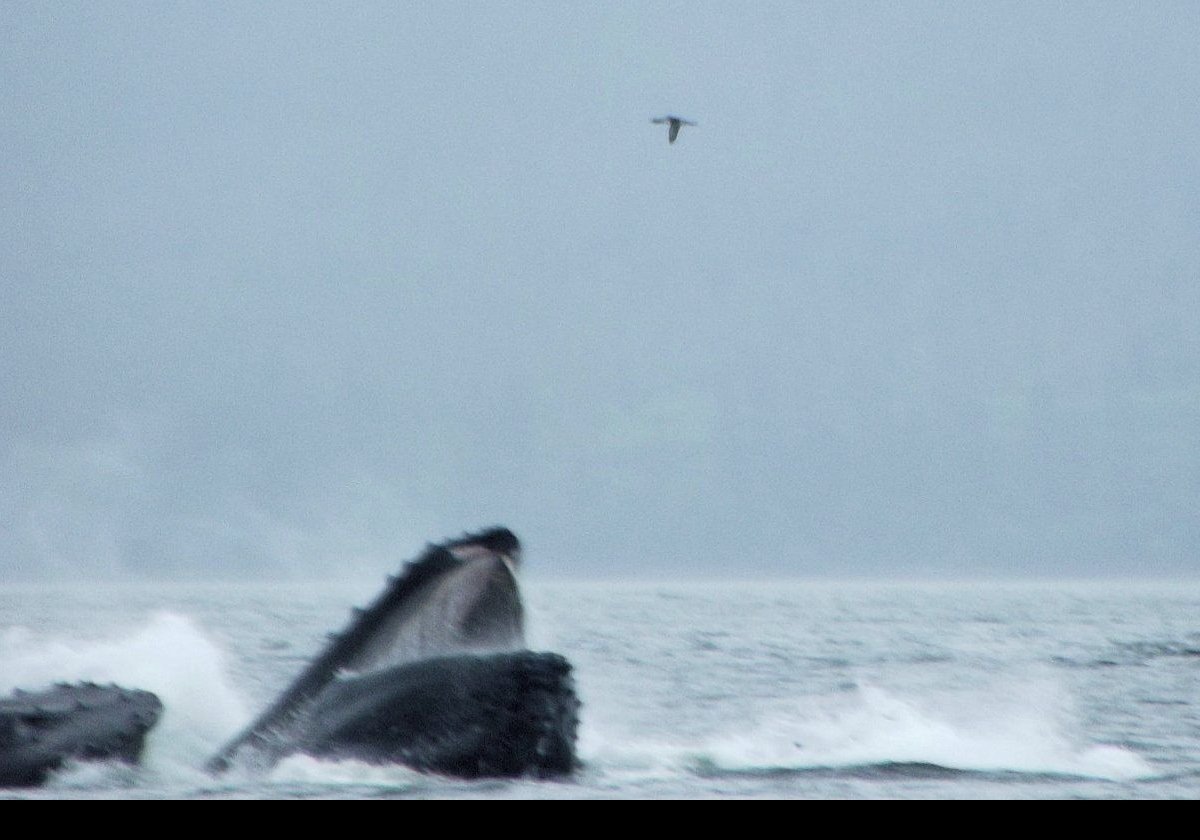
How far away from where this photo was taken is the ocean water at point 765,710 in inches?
458

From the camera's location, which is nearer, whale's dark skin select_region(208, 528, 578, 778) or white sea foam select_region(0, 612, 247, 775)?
whale's dark skin select_region(208, 528, 578, 778)

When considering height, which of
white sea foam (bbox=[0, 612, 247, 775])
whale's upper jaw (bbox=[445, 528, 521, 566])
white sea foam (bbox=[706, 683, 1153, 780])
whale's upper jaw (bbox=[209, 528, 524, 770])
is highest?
whale's upper jaw (bbox=[445, 528, 521, 566])

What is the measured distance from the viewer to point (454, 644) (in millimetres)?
11141

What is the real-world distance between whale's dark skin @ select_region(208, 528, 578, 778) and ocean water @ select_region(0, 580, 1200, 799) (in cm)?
19

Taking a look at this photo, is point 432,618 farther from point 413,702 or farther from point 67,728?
point 67,728

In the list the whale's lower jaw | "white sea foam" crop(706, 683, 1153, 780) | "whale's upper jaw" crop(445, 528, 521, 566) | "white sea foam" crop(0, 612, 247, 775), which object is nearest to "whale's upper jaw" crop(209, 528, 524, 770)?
"whale's upper jaw" crop(445, 528, 521, 566)

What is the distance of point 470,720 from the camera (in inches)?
406

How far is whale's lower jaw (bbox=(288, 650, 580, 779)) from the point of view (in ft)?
33.6

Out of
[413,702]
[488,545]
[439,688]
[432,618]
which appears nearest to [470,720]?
[439,688]

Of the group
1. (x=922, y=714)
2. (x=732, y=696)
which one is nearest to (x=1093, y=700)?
(x=922, y=714)

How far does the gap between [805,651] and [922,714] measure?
40.9 feet

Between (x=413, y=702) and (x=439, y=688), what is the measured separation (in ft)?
0.72

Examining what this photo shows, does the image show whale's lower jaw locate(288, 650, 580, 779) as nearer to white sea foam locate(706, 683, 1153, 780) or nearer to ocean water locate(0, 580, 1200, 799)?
ocean water locate(0, 580, 1200, 799)
